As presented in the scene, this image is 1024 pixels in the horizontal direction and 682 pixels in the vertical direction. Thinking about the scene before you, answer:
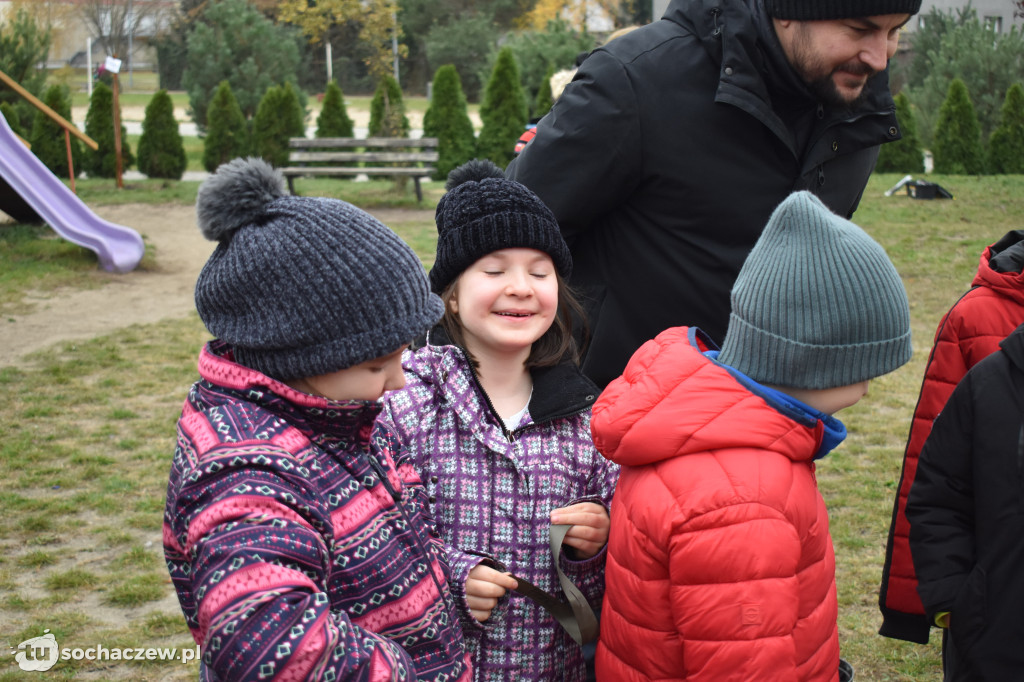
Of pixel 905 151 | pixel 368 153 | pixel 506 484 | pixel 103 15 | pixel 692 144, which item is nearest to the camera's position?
pixel 506 484

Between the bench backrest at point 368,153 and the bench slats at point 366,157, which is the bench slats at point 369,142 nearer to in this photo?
the bench backrest at point 368,153

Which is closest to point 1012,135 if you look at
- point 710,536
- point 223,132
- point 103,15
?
point 223,132

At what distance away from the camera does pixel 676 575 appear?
5.05 ft

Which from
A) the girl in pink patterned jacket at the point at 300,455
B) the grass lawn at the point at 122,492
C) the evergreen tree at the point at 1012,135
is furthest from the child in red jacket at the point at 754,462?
the evergreen tree at the point at 1012,135

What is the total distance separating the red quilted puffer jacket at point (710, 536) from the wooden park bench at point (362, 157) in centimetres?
1199

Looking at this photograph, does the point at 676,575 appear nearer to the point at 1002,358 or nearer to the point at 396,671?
the point at 396,671

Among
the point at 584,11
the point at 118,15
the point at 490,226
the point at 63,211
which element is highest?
the point at 118,15

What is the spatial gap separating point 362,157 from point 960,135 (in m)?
8.85

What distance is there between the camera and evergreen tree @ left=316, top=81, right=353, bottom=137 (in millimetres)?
16188

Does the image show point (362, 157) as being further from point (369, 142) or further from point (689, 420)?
point (689, 420)

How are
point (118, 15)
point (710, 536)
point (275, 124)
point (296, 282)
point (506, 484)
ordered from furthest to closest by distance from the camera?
point (118, 15), point (275, 124), point (506, 484), point (710, 536), point (296, 282)

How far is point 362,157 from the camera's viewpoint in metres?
14.1

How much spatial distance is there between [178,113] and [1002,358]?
98.1ft

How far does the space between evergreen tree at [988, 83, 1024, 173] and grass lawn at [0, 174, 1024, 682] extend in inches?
304
